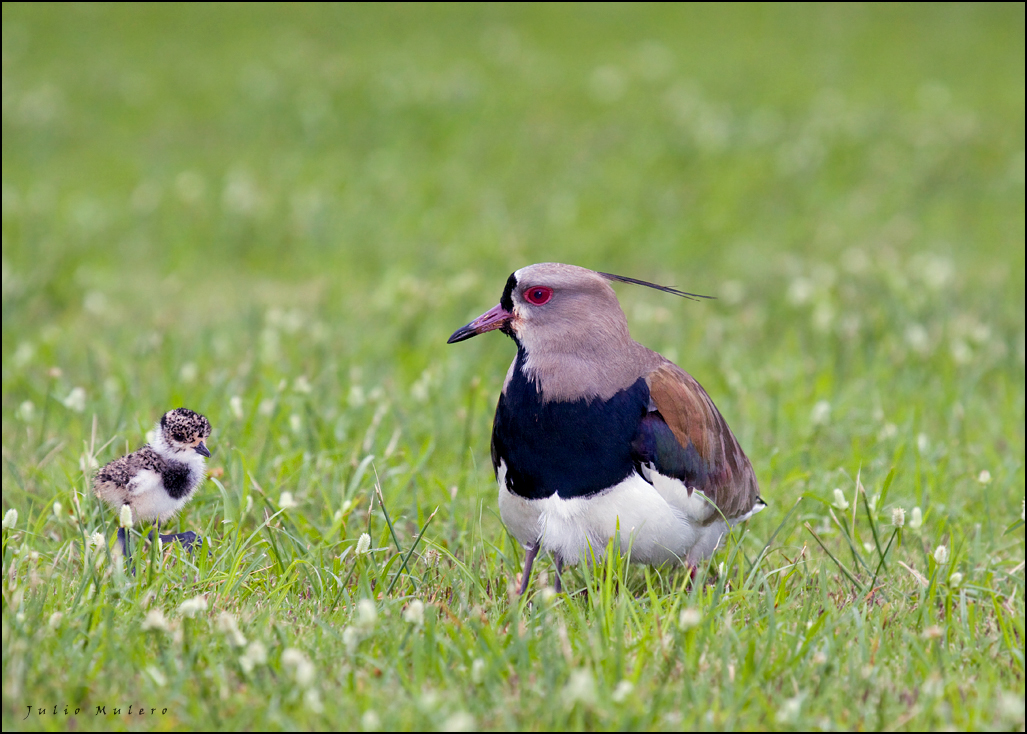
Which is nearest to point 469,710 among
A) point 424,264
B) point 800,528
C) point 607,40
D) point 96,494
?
point 96,494

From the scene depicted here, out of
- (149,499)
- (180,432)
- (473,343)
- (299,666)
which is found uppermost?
(473,343)

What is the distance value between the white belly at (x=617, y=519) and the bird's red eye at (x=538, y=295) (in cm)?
60

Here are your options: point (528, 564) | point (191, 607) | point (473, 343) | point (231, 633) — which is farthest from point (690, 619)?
point (473, 343)

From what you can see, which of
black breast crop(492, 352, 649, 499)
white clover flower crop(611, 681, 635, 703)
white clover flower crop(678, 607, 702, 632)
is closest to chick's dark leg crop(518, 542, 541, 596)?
black breast crop(492, 352, 649, 499)

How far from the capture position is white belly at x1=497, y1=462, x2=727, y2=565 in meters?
3.72

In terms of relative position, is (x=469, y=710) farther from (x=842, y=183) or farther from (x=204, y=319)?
(x=842, y=183)

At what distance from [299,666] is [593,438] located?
128cm

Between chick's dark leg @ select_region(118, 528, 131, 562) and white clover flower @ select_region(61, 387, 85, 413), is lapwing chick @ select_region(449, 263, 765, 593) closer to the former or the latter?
chick's dark leg @ select_region(118, 528, 131, 562)

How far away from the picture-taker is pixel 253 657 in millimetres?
3037

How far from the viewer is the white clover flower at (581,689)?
9.23 feet

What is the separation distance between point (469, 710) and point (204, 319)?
197 inches

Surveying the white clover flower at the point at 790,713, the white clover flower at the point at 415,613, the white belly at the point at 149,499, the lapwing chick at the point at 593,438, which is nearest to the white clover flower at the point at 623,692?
the white clover flower at the point at 790,713

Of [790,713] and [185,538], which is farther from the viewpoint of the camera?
[185,538]

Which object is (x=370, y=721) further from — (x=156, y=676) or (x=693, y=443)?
(x=693, y=443)
